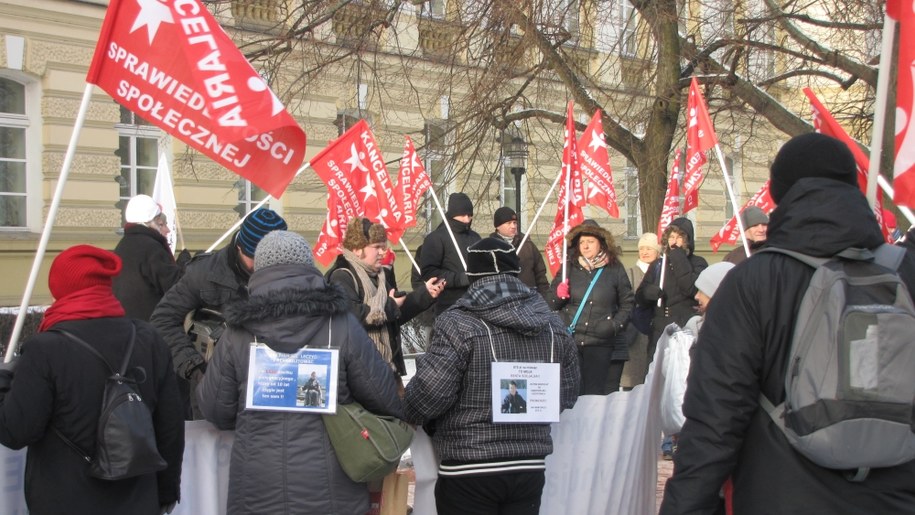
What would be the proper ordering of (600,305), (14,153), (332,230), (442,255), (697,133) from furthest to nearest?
1. (14,153)
2. (332,230)
3. (442,255)
4. (697,133)
5. (600,305)

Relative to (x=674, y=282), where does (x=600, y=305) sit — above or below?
below

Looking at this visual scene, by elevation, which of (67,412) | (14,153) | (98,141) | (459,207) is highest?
(98,141)

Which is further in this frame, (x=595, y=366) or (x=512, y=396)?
(x=595, y=366)

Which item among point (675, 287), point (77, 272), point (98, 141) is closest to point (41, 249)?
point (77, 272)

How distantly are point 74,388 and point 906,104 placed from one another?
10.2ft

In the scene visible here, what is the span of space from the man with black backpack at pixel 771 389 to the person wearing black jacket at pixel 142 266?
4042 millimetres

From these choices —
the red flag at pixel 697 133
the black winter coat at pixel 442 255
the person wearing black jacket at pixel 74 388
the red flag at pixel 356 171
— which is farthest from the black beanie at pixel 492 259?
the red flag at pixel 697 133

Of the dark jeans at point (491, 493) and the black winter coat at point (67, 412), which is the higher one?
the black winter coat at point (67, 412)

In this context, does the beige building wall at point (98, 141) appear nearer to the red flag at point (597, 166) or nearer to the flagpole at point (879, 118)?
Answer: the red flag at point (597, 166)

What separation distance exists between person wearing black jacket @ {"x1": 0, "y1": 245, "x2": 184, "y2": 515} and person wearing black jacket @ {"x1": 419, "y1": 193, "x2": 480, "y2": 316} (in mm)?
5266

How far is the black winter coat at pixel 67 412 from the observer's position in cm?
344

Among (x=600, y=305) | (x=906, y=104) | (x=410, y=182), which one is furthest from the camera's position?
(x=410, y=182)

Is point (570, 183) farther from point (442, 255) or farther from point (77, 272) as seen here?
point (77, 272)

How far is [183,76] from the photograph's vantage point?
4.55 meters
